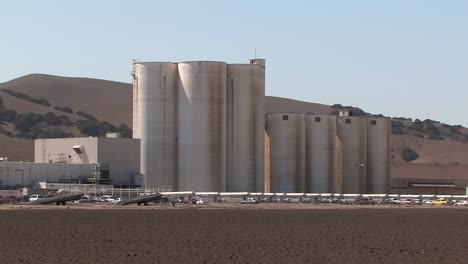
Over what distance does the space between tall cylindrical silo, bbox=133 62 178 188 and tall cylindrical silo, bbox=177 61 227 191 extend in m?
1.12

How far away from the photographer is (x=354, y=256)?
43.4m

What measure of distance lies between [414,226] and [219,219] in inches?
631

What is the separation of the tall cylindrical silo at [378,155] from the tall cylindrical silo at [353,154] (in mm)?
925

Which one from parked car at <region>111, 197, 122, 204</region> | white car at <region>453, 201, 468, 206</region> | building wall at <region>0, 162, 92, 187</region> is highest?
building wall at <region>0, 162, 92, 187</region>

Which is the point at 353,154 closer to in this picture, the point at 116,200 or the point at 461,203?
the point at 461,203

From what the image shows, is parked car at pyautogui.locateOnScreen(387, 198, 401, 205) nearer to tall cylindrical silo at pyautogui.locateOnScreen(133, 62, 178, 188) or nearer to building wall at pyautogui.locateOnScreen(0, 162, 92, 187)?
tall cylindrical silo at pyautogui.locateOnScreen(133, 62, 178, 188)

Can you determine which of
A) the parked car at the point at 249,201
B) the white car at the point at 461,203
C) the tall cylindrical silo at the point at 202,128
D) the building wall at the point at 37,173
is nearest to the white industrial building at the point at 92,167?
the building wall at the point at 37,173

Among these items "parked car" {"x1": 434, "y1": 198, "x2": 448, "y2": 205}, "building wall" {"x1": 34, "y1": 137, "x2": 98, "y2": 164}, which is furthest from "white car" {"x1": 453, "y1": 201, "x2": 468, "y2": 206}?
"building wall" {"x1": 34, "y1": 137, "x2": 98, "y2": 164}

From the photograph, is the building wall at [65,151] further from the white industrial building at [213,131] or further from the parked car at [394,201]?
the parked car at [394,201]

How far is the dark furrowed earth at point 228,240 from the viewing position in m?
42.5

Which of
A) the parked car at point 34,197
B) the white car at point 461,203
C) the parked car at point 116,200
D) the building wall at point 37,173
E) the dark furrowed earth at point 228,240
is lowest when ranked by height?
the white car at point 461,203

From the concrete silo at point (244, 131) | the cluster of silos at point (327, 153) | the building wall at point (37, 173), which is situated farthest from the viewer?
the cluster of silos at point (327, 153)

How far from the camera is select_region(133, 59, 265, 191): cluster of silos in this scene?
12988cm

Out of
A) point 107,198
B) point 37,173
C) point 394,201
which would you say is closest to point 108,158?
point 37,173
